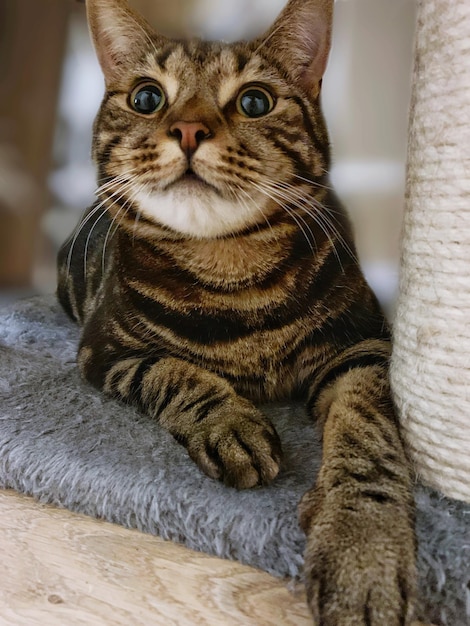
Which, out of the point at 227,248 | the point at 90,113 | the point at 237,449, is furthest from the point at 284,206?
the point at 90,113

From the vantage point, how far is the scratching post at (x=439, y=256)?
69 cm

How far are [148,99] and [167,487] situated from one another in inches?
24.6

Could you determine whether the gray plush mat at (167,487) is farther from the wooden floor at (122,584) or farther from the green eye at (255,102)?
the green eye at (255,102)

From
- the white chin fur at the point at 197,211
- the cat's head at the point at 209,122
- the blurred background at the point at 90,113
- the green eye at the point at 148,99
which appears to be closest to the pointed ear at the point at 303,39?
the cat's head at the point at 209,122

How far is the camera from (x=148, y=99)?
40.1 inches

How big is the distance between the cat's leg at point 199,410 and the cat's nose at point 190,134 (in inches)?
13.1

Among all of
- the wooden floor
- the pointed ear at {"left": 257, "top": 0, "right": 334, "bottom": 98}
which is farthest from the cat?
the wooden floor

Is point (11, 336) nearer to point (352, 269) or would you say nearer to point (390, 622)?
point (352, 269)

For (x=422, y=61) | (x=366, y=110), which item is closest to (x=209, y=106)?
(x=422, y=61)

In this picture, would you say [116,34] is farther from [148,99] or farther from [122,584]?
[122,584]

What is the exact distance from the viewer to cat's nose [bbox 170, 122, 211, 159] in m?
0.87

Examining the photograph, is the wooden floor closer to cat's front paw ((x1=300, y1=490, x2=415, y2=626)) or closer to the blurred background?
cat's front paw ((x1=300, y1=490, x2=415, y2=626))

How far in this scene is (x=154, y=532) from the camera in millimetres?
778

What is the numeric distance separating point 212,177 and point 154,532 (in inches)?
19.3
